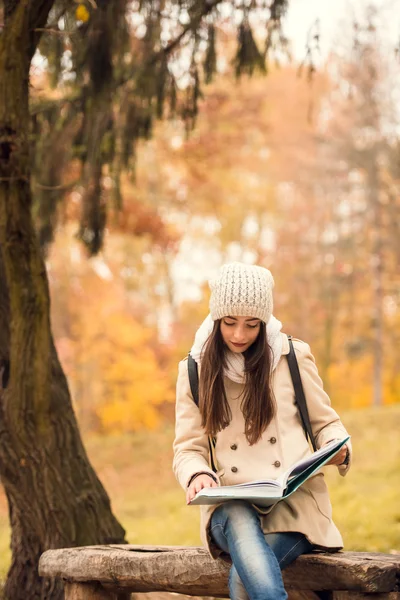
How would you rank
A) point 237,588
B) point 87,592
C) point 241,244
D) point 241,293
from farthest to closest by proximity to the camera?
point 241,244 → point 87,592 → point 241,293 → point 237,588

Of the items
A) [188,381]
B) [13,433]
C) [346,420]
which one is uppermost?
[188,381]

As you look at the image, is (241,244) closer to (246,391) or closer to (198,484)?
(246,391)

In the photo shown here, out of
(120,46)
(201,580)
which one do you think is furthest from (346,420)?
(201,580)

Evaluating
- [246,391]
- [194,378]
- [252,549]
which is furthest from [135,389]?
[252,549]

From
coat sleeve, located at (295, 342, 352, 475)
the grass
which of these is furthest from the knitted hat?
the grass

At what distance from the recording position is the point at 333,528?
3098 millimetres

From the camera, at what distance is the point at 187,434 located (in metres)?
3.15

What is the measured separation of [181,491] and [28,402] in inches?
267

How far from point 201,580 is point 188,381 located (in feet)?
2.48

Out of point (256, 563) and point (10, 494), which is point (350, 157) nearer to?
point (10, 494)

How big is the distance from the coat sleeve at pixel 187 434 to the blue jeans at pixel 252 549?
21 centimetres

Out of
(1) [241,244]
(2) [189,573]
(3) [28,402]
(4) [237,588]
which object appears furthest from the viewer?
(1) [241,244]

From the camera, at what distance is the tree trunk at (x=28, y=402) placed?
439cm

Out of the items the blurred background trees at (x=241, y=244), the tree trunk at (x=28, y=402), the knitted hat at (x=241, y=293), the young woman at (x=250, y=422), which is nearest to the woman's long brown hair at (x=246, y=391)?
the young woman at (x=250, y=422)
